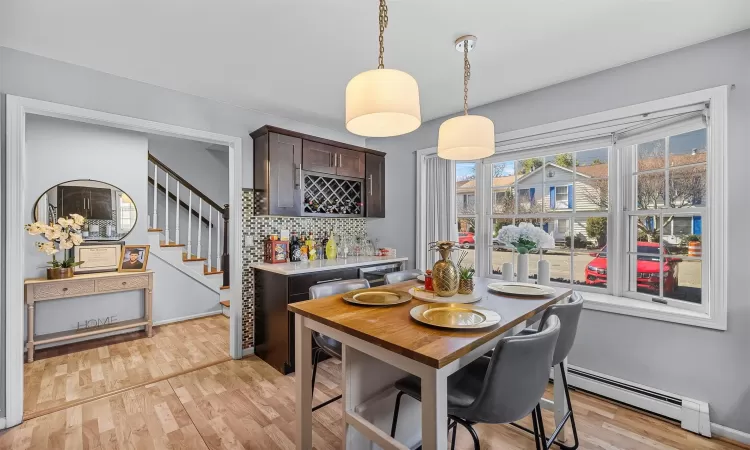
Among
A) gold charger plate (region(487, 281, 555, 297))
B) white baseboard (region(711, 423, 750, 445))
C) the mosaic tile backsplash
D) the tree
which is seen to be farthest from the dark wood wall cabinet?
white baseboard (region(711, 423, 750, 445))

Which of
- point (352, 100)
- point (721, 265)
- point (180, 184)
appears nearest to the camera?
point (352, 100)

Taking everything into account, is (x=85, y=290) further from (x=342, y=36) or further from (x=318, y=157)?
(x=342, y=36)

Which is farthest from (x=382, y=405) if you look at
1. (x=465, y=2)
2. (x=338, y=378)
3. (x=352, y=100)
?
(x=465, y=2)

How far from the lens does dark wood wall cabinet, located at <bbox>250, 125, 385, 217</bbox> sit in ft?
10.4

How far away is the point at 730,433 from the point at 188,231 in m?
5.69

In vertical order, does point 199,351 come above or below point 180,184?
below

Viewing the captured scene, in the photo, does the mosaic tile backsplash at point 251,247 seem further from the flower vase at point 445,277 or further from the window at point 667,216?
the window at point 667,216

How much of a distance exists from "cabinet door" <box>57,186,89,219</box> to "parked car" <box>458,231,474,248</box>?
4191mm

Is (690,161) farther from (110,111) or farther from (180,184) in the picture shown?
(180,184)

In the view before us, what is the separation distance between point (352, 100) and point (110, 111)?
7.41 ft

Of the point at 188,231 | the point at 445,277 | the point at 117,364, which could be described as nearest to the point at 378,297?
the point at 445,277

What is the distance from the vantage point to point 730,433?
1.98 metres

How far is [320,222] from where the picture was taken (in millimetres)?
3885

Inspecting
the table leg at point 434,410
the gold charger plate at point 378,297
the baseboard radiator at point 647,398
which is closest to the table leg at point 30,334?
the gold charger plate at point 378,297
